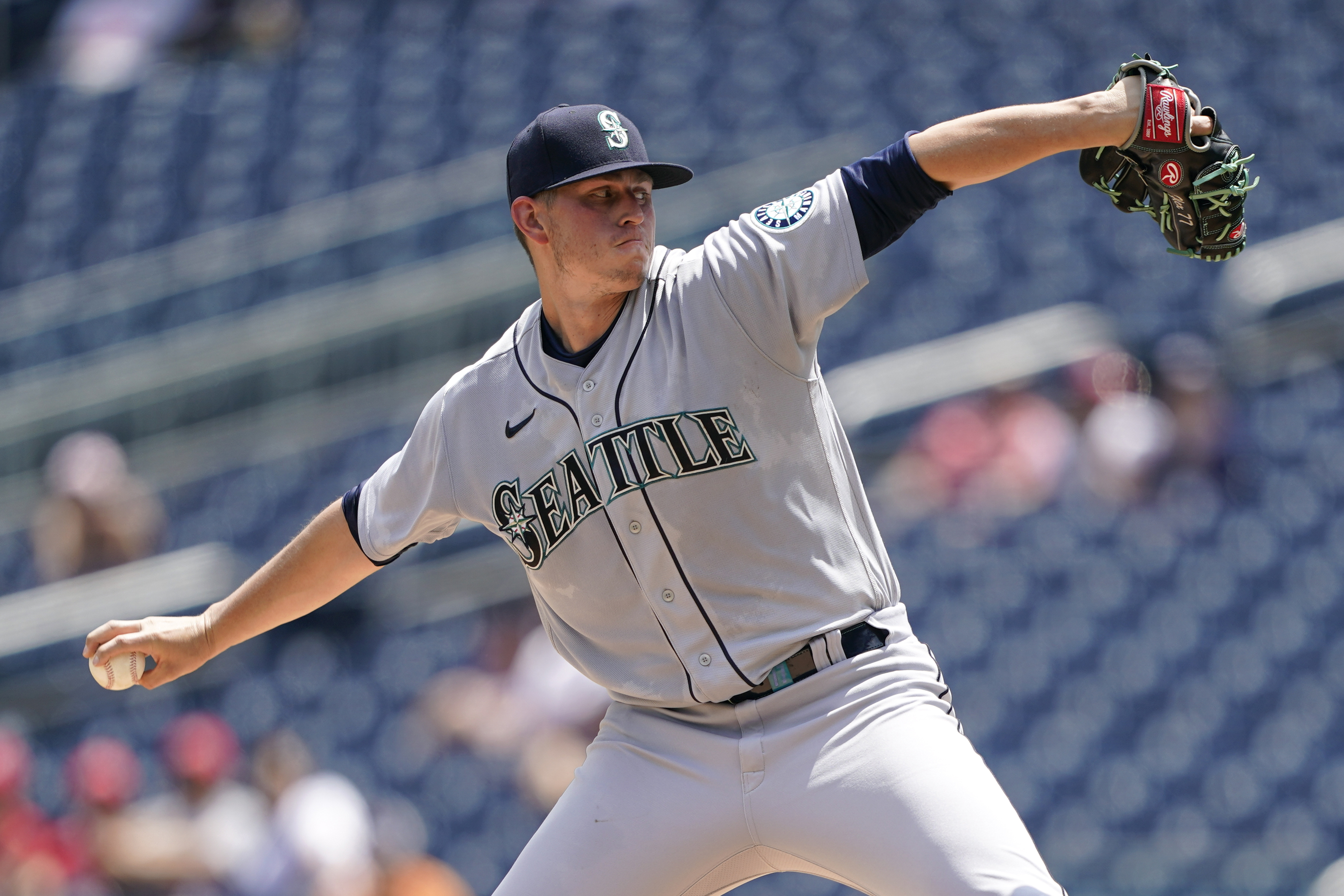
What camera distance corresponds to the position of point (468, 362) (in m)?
6.88

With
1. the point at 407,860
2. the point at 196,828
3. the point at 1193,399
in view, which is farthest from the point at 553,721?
the point at 1193,399

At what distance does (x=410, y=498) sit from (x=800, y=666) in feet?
2.42

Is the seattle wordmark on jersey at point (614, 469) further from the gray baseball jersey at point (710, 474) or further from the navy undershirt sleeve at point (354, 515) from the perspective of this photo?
the navy undershirt sleeve at point (354, 515)

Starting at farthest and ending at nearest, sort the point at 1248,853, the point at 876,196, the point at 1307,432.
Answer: the point at 1307,432 → the point at 1248,853 → the point at 876,196

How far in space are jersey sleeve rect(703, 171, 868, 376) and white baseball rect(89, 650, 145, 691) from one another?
121 centimetres

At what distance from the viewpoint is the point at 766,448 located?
88.4 inches

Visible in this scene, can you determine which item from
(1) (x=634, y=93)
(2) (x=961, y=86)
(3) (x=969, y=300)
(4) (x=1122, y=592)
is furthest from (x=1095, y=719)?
(1) (x=634, y=93)

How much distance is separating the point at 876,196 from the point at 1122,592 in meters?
4.44

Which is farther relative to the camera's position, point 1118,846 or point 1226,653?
point 1226,653

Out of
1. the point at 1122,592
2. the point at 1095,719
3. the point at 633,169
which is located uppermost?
the point at 633,169

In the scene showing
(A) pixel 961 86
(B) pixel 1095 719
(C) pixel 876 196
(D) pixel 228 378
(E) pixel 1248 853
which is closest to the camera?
(C) pixel 876 196

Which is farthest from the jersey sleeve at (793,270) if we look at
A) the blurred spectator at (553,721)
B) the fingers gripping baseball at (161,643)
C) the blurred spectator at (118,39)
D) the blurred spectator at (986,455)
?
the blurred spectator at (118,39)

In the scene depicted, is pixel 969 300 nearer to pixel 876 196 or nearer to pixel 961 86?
pixel 961 86

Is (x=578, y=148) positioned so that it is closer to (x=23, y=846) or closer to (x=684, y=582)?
(x=684, y=582)
